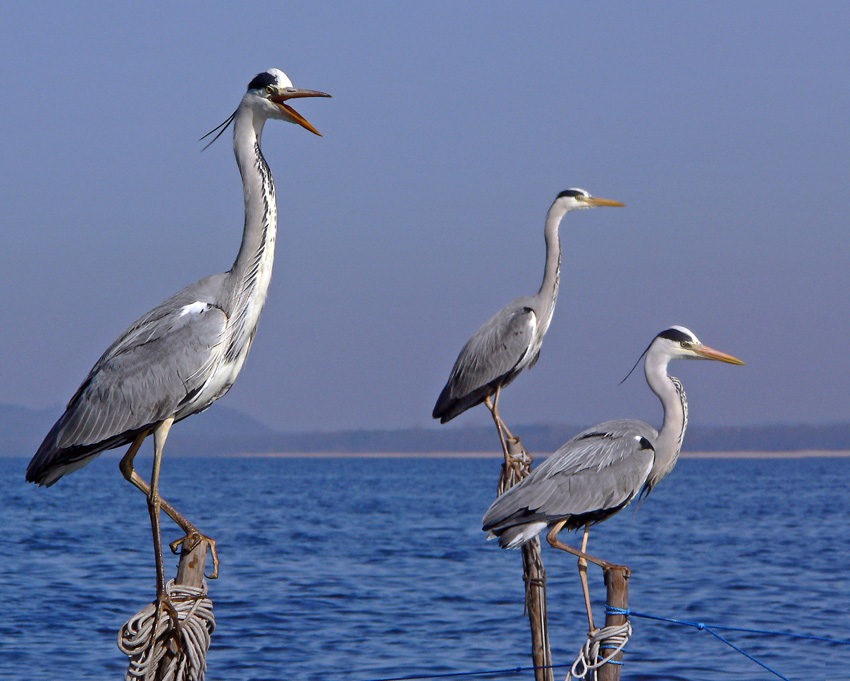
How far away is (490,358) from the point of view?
8.78 meters

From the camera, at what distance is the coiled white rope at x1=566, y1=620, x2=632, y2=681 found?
4910mm

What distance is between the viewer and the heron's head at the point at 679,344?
655cm

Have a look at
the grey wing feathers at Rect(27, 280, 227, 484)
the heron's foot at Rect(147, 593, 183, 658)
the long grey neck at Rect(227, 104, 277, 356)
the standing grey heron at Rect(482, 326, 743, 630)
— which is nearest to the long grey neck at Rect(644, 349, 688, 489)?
the standing grey heron at Rect(482, 326, 743, 630)

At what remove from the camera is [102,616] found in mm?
12633

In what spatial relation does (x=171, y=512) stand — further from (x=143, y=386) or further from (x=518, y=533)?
(x=518, y=533)

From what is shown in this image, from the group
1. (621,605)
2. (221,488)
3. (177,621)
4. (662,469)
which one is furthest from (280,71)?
(221,488)

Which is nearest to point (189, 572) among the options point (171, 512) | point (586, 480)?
point (171, 512)

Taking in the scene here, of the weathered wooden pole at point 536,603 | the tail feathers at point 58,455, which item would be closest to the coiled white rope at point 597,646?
the weathered wooden pole at point 536,603

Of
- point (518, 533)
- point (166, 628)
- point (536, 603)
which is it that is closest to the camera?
point (166, 628)

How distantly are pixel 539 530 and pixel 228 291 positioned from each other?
250 centimetres

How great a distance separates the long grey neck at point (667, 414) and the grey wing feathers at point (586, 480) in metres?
0.09

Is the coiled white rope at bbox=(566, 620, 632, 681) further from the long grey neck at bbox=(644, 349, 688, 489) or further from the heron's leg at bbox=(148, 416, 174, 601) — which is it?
the heron's leg at bbox=(148, 416, 174, 601)

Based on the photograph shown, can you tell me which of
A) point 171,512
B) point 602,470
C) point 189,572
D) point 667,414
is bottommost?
point 189,572

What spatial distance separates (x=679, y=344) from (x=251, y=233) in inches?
123
